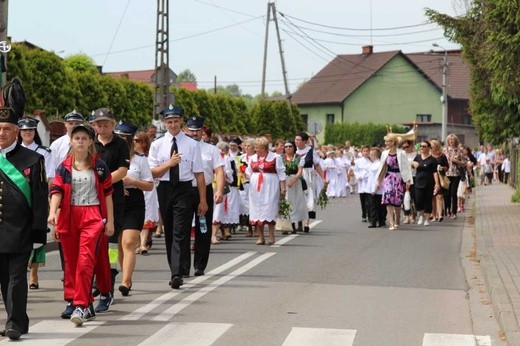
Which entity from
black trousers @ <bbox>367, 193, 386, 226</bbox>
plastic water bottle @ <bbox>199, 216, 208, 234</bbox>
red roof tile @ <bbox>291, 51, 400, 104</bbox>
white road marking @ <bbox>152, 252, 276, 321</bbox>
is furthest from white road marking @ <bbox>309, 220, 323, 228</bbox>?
red roof tile @ <bbox>291, 51, 400, 104</bbox>

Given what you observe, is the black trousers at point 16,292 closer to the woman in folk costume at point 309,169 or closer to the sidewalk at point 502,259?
the sidewalk at point 502,259

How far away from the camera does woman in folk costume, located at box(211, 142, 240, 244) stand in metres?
20.7

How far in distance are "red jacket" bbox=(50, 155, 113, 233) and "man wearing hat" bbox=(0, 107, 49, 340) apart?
66 cm

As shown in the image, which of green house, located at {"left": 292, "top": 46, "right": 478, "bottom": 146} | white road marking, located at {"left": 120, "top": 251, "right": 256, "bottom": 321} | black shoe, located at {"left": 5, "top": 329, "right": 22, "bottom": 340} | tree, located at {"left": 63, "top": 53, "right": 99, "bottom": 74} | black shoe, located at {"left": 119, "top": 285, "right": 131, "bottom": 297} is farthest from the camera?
green house, located at {"left": 292, "top": 46, "right": 478, "bottom": 146}

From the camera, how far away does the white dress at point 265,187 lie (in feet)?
64.8

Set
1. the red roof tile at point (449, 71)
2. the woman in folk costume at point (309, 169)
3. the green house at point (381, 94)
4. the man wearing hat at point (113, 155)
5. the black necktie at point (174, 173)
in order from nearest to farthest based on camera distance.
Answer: the man wearing hat at point (113, 155) < the black necktie at point (174, 173) < the woman in folk costume at point (309, 169) < the green house at point (381, 94) < the red roof tile at point (449, 71)

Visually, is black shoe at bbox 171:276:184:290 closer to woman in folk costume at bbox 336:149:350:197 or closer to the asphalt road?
the asphalt road

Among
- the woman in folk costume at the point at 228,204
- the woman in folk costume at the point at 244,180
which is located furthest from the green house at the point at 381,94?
the woman in folk costume at the point at 228,204

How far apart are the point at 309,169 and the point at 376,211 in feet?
7.32

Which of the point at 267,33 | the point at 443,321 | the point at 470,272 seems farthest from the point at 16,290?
the point at 267,33

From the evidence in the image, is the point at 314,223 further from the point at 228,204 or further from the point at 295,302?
the point at 295,302

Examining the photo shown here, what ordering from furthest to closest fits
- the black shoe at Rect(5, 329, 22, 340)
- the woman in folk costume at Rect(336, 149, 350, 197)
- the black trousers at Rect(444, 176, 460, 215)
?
1. the woman in folk costume at Rect(336, 149, 350, 197)
2. the black trousers at Rect(444, 176, 460, 215)
3. the black shoe at Rect(5, 329, 22, 340)

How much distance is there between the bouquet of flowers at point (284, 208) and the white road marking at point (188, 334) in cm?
1107

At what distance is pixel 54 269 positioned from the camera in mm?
15266
